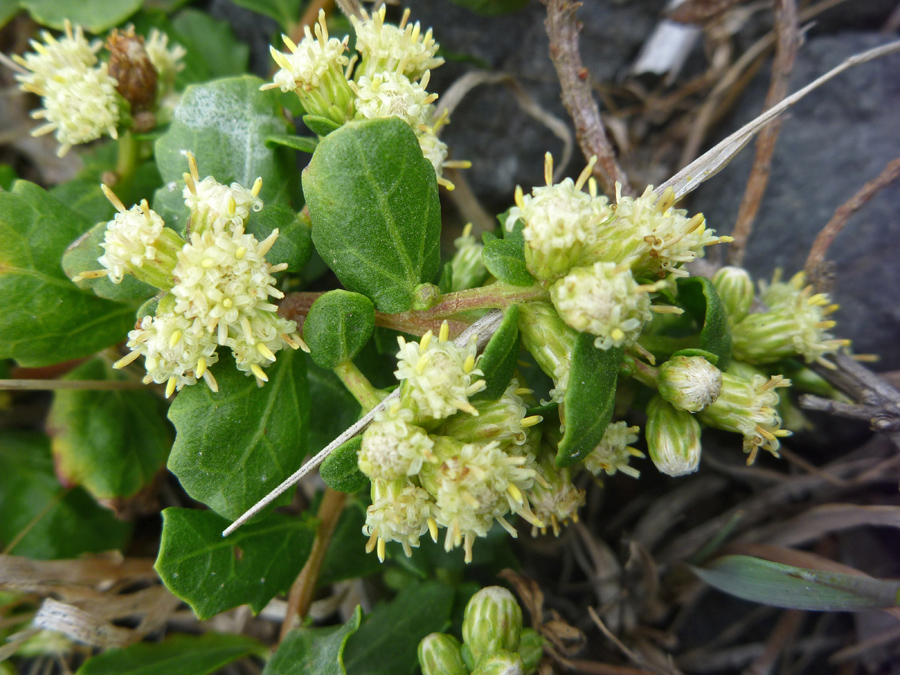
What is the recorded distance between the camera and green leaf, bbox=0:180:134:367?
1.75 m

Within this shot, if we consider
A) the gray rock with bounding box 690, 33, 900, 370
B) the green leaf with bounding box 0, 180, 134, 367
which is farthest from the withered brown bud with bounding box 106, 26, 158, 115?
the gray rock with bounding box 690, 33, 900, 370

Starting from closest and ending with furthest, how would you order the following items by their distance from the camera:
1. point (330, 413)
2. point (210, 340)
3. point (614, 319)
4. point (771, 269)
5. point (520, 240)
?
1. point (614, 319)
2. point (210, 340)
3. point (520, 240)
4. point (330, 413)
5. point (771, 269)

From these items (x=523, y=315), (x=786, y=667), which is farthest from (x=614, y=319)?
(x=786, y=667)

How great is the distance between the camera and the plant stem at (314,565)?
2.04 meters

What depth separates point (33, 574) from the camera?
6.86ft

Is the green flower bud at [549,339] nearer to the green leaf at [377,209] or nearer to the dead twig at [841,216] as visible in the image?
the green leaf at [377,209]

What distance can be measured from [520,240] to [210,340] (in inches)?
31.2

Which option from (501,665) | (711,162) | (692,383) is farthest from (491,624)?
(711,162)

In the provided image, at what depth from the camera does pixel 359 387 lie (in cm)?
160

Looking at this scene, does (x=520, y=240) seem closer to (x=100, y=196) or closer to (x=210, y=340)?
(x=210, y=340)

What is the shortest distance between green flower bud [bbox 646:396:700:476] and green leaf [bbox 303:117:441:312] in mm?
692

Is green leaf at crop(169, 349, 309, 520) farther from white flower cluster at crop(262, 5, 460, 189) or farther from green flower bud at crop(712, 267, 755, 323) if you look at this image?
green flower bud at crop(712, 267, 755, 323)

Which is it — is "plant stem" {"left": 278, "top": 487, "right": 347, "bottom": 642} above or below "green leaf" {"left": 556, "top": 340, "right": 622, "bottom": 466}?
below

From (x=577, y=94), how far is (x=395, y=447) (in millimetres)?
1390
